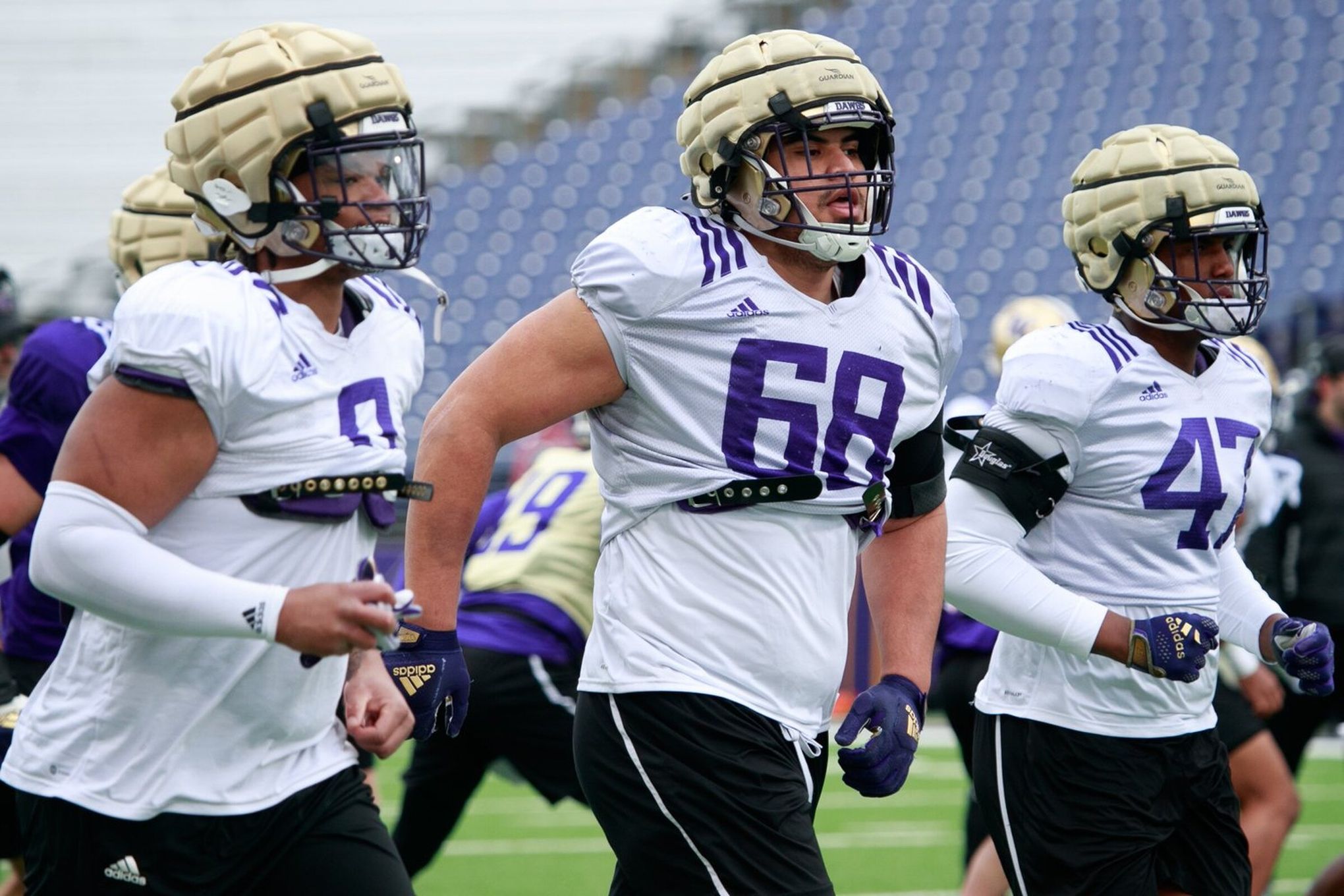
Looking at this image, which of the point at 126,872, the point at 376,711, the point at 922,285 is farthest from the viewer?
the point at 922,285

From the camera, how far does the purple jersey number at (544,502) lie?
16.0ft

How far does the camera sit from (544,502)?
16.1 ft

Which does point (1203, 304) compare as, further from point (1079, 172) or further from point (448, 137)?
point (448, 137)

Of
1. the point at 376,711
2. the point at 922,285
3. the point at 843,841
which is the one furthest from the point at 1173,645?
the point at 843,841

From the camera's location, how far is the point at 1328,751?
9633 millimetres

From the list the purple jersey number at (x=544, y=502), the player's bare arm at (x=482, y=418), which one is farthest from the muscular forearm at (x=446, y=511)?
the purple jersey number at (x=544, y=502)

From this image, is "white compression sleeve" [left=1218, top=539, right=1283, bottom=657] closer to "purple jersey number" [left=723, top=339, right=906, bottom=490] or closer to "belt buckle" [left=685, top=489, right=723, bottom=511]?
"purple jersey number" [left=723, top=339, right=906, bottom=490]

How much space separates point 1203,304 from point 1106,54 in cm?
1239

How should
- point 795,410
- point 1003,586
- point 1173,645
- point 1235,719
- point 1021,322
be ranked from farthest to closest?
point 1021,322
point 1235,719
point 1003,586
point 1173,645
point 795,410

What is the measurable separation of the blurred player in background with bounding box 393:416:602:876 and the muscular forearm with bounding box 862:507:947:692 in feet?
5.81

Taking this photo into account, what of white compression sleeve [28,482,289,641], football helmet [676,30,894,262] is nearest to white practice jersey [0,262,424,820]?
white compression sleeve [28,482,289,641]

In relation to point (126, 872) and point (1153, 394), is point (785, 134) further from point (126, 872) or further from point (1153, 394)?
point (126, 872)

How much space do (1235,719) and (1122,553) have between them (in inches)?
67.7

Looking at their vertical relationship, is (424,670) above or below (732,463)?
below
